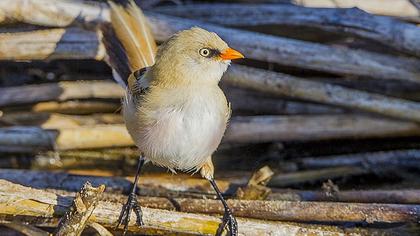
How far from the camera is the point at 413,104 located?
3867 mm

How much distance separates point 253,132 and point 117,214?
4.02 feet

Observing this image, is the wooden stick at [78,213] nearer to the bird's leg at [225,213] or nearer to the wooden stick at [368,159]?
the bird's leg at [225,213]

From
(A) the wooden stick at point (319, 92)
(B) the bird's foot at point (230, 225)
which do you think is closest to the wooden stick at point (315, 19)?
(A) the wooden stick at point (319, 92)

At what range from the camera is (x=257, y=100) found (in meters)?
4.19

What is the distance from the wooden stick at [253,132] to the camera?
12.9 feet

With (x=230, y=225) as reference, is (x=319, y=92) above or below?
above

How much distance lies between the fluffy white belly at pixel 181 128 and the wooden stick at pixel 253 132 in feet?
2.73

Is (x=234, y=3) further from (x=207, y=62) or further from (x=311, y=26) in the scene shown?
(x=207, y=62)

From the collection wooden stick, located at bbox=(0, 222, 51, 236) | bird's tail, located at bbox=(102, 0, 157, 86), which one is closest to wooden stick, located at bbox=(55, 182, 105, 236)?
wooden stick, located at bbox=(0, 222, 51, 236)

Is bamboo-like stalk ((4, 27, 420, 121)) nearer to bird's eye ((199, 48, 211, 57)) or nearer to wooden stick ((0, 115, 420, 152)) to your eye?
wooden stick ((0, 115, 420, 152))

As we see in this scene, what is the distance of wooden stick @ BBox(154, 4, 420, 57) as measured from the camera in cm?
381

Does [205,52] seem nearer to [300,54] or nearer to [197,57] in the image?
[197,57]

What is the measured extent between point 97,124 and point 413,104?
174 cm

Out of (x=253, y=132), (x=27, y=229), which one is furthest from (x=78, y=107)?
(x=27, y=229)
